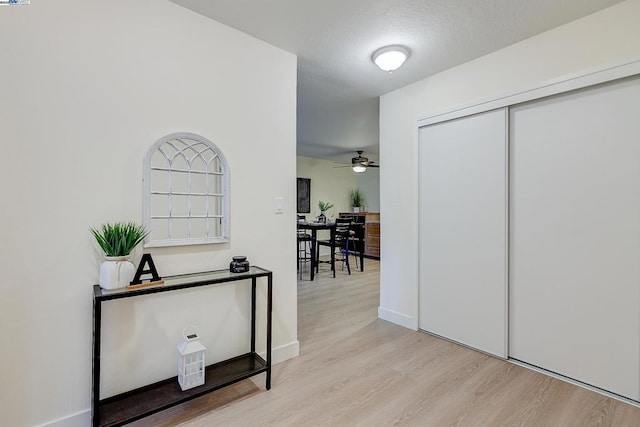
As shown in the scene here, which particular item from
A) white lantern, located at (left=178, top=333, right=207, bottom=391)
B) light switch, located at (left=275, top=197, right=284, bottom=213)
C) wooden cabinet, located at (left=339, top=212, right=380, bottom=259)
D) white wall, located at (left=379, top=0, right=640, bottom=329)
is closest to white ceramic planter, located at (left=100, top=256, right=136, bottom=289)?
white lantern, located at (left=178, top=333, right=207, bottom=391)

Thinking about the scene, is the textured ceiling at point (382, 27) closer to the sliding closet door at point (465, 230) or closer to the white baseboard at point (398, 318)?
the sliding closet door at point (465, 230)

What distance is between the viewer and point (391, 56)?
90.4 inches

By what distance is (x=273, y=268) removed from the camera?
7.51 feet

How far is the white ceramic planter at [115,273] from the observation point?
1.46m

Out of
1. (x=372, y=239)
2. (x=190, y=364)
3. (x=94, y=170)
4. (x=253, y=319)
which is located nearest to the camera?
(x=94, y=170)

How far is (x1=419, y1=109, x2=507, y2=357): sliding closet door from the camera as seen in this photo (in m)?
2.36

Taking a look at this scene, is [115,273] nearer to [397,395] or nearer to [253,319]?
[253,319]

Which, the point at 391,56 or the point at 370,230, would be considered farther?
the point at 370,230

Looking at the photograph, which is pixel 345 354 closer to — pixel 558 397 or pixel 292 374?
pixel 292 374

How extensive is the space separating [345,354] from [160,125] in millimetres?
2145

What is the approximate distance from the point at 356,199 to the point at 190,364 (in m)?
6.90

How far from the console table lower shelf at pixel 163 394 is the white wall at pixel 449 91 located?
5.57 feet

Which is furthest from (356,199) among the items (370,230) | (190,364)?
(190,364)

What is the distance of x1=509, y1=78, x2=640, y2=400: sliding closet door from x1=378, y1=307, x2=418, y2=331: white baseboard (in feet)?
2.77
